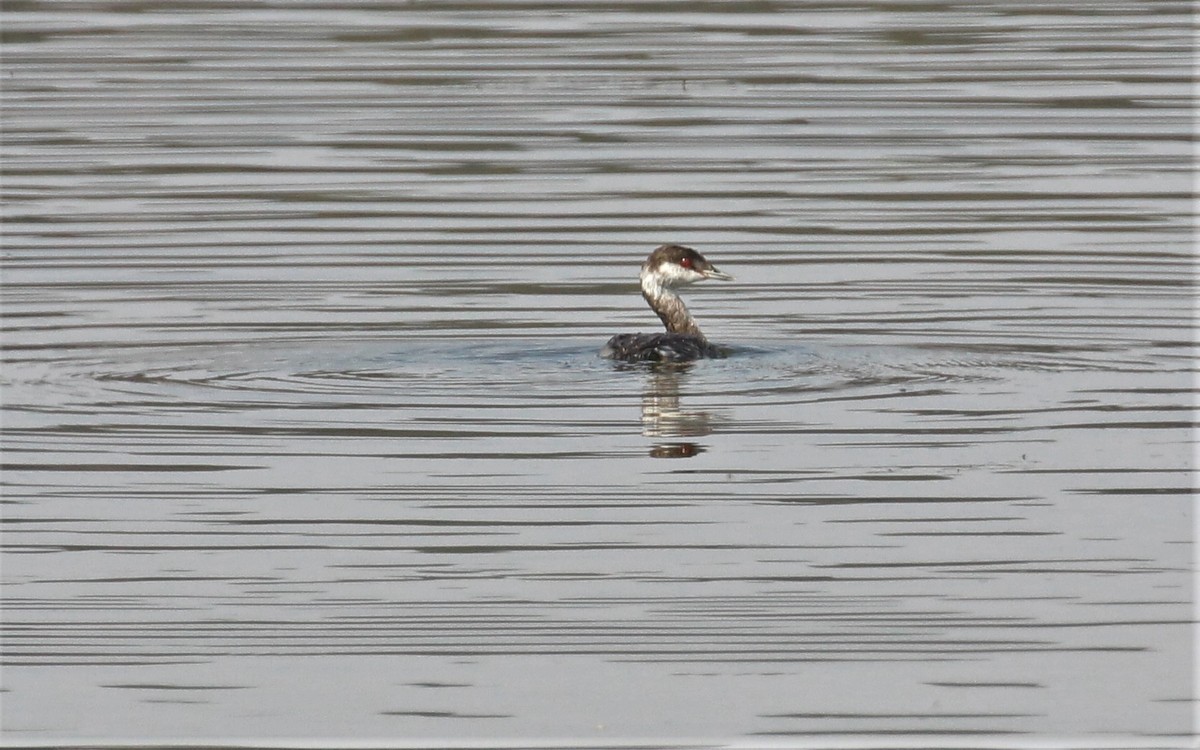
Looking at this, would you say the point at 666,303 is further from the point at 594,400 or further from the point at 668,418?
the point at 668,418

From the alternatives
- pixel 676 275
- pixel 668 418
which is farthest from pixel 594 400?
pixel 676 275

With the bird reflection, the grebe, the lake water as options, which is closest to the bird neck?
the grebe

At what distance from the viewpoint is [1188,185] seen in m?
17.8

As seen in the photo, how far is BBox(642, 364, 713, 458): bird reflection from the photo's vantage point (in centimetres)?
1075

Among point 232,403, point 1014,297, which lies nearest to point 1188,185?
point 1014,297

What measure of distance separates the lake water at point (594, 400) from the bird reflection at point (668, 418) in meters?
0.03

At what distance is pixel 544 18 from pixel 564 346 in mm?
13676

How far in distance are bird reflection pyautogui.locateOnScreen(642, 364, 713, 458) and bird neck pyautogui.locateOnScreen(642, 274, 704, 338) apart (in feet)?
4.88

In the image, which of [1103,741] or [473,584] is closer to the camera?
[1103,741]

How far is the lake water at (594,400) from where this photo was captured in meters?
7.77

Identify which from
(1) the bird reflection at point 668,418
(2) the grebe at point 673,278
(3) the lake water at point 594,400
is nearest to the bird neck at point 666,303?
(2) the grebe at point 673,278

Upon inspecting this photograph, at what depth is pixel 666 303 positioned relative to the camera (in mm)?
14297

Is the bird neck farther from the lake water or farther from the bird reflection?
the bird reflection

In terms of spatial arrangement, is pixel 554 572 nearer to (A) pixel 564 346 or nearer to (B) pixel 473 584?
(B) pixel 473 584
